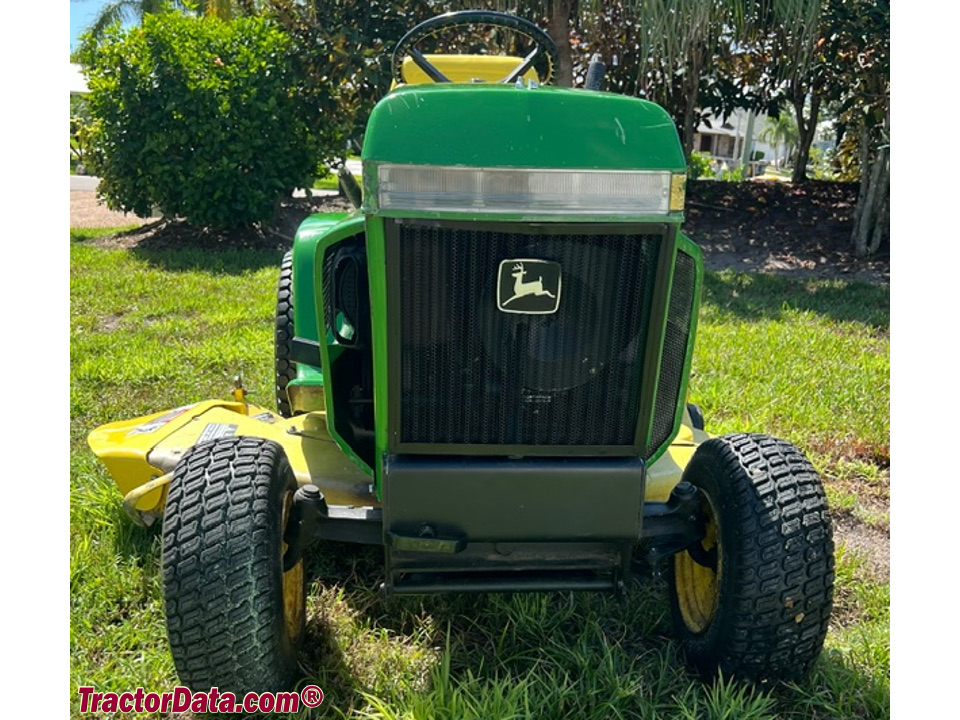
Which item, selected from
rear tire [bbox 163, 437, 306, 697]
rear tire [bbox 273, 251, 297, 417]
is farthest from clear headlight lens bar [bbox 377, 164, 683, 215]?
rear tire [bbox 273, 251, 297, 417]

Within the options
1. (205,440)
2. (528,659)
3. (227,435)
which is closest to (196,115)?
(227,435)

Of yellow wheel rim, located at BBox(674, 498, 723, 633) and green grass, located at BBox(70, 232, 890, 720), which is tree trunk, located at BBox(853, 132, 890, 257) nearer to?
green grass, located at BBox(70, 232, 890, 720)

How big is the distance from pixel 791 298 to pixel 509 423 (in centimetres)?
538

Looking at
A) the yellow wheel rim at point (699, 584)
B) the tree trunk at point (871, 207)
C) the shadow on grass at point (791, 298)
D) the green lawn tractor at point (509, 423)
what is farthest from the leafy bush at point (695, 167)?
the green lawn tractor at point (509, 423)

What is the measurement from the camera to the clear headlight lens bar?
1638 millimetres

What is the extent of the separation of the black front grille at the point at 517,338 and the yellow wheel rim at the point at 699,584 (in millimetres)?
429

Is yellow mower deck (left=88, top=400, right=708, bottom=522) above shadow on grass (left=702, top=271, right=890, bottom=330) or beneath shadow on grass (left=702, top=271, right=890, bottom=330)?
beneath

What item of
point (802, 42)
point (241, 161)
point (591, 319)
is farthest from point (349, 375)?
point (802, 42)

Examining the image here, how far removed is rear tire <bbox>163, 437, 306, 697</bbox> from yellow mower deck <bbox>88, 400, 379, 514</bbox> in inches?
15.7

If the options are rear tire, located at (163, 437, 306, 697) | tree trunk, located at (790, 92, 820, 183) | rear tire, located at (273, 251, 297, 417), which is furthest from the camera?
tree trunk, located at (790, 92, 820, 183)

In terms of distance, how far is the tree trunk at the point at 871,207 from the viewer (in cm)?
810

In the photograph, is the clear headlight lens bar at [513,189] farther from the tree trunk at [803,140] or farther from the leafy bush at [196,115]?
the tree trunk at [803,140]

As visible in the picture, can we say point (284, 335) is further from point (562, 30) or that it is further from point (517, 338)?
point (562, 30)

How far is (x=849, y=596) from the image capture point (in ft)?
8.58
